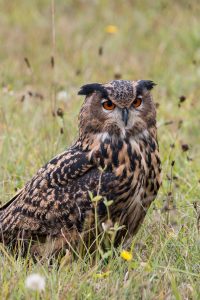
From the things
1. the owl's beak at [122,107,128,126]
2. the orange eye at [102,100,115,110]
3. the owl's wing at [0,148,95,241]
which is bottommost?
the owl's wing at [0,148,95,241]

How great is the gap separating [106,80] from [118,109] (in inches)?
163

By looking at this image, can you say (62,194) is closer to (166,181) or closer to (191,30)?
(166,181)

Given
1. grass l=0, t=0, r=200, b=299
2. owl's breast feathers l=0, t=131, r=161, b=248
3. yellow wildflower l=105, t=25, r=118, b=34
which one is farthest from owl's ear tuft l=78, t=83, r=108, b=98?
yellow wildflower l=105, t=25, r=118, b=34

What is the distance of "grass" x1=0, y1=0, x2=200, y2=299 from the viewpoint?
4.36m

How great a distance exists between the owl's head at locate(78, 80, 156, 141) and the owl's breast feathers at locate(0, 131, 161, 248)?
7 centimetres

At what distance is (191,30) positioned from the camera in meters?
10.3

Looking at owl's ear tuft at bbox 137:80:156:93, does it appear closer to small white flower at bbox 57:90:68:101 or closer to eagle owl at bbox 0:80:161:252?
eagle owl at bbox 0:80:161:252

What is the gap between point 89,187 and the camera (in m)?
4.92

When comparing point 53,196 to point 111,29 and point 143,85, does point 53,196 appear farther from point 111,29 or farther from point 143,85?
point 111,29

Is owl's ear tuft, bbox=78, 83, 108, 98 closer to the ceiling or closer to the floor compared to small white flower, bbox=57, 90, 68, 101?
closer to the ceiling

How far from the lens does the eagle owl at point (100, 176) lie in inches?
193

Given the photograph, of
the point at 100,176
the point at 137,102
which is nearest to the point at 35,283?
the point at 100,176

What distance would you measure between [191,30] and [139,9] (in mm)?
1140

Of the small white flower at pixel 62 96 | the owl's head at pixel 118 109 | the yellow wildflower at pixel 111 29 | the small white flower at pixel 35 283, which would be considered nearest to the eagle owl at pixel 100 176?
the owl's head at pixel 118 109
